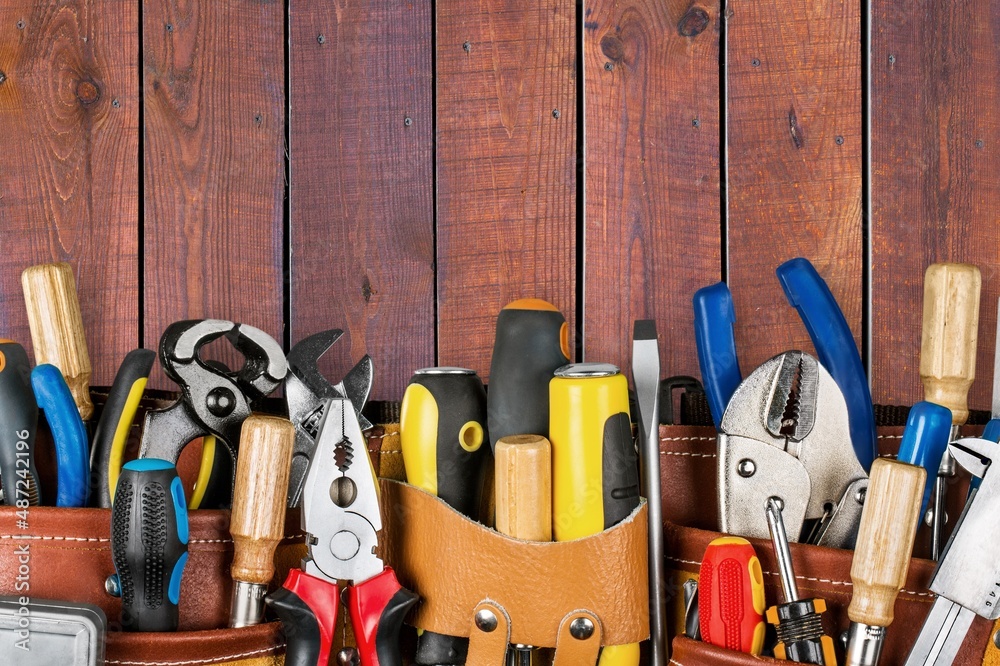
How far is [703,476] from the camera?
96 centimetres

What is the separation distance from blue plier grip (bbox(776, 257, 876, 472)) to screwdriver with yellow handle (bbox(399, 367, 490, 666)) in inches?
13.1

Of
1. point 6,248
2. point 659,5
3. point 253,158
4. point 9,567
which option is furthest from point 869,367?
point 6,248

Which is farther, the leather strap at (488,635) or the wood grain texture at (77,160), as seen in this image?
the wood grain texture at (77,160)

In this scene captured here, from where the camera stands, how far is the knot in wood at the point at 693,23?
1.08 meters

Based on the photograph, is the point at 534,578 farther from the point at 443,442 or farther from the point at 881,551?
the point at 881,551

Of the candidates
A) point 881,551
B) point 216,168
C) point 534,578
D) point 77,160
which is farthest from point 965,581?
point 77,160

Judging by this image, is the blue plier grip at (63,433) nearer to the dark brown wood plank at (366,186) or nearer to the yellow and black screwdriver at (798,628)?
the dark brown wood plank at (366,186)

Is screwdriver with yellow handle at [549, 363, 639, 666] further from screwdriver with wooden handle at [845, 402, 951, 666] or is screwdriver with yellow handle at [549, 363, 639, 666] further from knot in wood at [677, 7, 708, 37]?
knot in wood at [677, 7, 708, 37]

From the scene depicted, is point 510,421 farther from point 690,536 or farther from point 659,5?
point 659,5

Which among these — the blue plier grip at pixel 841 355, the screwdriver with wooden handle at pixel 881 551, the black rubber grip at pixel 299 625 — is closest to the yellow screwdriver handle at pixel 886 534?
the screwdriver with wooden handle at pixel 881 551

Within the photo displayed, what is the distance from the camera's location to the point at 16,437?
90cm

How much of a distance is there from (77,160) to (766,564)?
3.02ft

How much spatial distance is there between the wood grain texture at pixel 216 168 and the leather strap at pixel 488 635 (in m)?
0.44

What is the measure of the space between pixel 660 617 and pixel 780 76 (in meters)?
0.62
